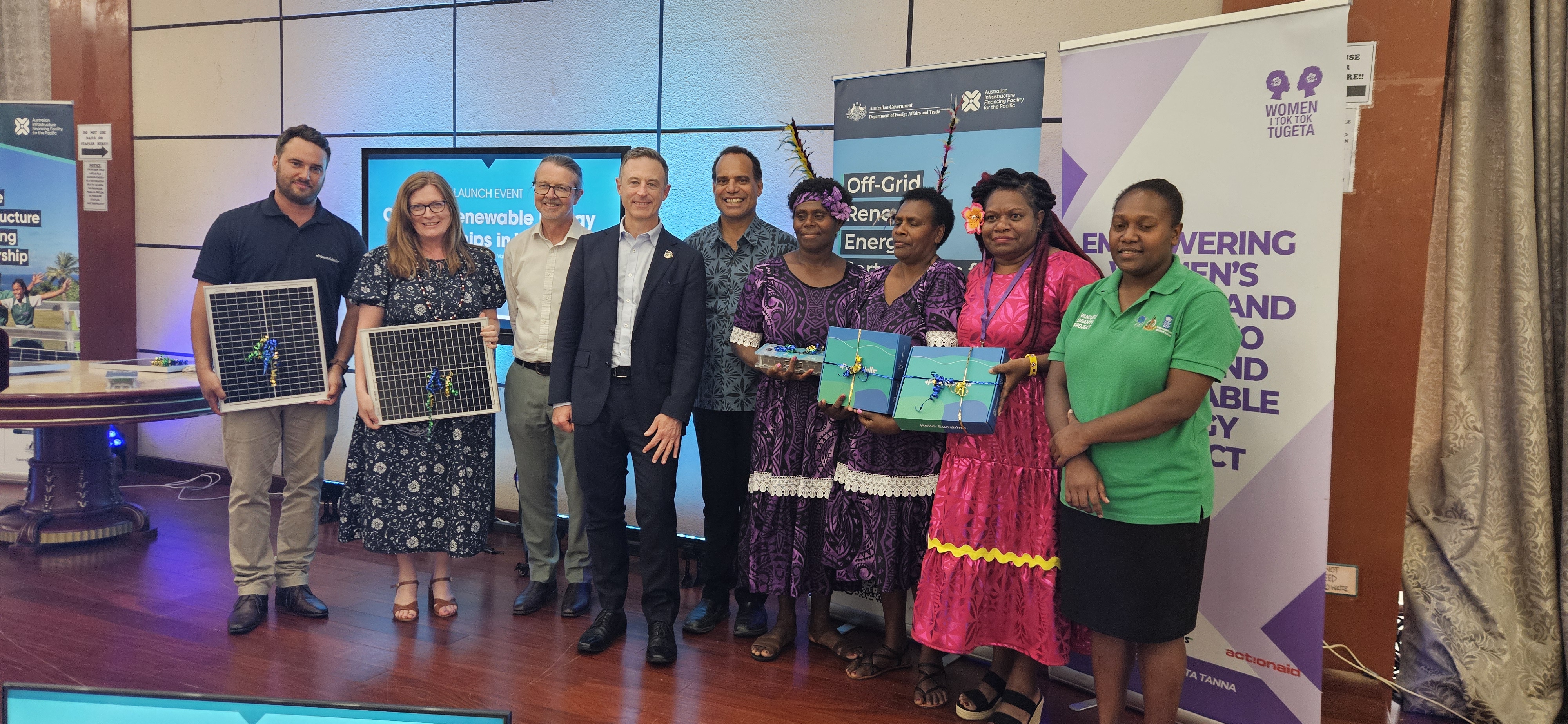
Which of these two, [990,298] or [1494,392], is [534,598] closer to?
[990,298]

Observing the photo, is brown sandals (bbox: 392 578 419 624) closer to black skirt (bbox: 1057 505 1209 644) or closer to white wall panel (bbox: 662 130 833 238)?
white wall panel (bbox: 662 130 833 238)

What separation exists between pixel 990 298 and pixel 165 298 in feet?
17.8

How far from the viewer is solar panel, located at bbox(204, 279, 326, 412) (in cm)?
315

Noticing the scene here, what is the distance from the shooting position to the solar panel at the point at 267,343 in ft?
10.3

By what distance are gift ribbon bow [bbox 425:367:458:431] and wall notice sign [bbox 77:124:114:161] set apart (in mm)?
4010

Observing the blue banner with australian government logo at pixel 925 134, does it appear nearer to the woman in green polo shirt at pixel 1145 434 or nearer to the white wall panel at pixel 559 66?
the woman in green polo shirt at pixel 1145 434

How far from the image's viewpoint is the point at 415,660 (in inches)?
119

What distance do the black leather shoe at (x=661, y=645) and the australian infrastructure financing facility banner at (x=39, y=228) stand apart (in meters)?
4.63

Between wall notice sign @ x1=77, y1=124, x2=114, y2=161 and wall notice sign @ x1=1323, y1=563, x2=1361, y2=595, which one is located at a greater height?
wall notice sign @ x1=77, y1=124, x2=114, y2=161

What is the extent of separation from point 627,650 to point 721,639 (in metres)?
0.35

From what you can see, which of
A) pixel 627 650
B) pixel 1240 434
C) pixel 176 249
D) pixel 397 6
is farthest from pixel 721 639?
pixel 176 249

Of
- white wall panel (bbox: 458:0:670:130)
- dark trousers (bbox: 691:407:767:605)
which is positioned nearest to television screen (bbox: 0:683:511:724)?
dark trousers (bbox: 691:407:767:605)

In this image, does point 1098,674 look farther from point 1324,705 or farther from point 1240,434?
point 1324,705

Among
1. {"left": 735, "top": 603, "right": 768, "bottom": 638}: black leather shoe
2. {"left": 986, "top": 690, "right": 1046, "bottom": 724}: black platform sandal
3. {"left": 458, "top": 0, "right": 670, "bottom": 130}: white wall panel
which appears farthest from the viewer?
{"left": 458, "top": 0, "right": 670, "bottom": 130}: white wall panel
